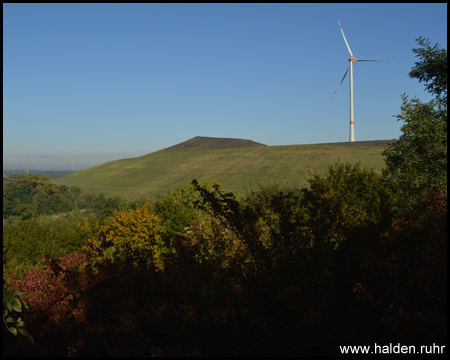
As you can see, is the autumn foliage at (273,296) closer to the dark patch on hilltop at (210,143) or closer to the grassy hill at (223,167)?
the grassy hill at (223,167)

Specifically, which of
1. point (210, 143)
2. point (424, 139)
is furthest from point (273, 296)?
point (210, 143)

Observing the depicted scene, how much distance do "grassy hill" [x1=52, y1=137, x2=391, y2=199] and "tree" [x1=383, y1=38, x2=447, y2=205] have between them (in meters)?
53.1

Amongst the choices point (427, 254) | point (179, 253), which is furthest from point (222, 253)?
point (427, 254)

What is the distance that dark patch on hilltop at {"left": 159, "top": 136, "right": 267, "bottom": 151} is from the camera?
443 feet

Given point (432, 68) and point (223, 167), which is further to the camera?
point (223, 167)

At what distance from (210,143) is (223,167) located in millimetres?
45337

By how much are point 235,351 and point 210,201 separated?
3.11 m

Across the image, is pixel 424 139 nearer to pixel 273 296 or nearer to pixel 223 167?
pixel 273 296

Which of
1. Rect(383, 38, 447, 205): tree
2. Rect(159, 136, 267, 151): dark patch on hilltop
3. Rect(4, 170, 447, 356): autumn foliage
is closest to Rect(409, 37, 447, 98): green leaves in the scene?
Rect(383, 38, 447, 205): tree

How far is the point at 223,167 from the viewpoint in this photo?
9588 cm

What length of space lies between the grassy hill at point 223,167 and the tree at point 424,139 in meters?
53.1

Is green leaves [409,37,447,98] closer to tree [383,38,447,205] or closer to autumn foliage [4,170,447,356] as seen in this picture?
tree [383,38,447,205]

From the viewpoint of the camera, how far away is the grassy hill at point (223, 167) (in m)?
82.4

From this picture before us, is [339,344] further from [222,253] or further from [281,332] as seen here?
[222,253]
